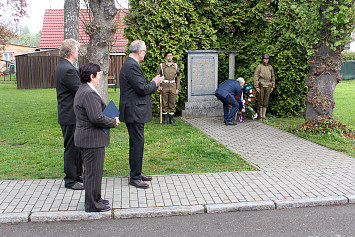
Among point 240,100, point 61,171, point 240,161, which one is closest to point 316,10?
point 240,100

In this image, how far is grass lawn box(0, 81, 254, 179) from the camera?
6.31 m

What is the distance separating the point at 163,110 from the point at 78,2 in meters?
4.05

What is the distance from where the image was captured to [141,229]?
13.9 feet

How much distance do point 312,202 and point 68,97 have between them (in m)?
3.72

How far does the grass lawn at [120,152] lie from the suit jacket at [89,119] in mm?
1885

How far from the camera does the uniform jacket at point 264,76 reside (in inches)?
448

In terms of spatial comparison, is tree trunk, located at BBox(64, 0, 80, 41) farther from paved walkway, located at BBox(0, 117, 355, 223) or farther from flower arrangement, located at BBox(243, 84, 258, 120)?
paved walkway, located at BBox(0, 117, 355, 223)

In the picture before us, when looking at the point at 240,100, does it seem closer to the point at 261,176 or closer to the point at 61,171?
the point at 261,176

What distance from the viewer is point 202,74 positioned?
11.9 m

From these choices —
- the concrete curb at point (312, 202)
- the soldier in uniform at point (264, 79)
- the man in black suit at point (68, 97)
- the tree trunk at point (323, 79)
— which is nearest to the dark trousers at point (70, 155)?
the man in black suit at point (68, 97)

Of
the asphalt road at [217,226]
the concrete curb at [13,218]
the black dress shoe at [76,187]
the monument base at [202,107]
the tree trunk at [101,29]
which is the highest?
the tree trunk at [101,29]

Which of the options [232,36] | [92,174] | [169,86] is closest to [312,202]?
[92,174]

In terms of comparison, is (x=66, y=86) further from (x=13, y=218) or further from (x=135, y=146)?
(x=13, y=218)

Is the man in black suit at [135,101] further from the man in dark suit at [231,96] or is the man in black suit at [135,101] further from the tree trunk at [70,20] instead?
the tree trunk at [70,20]
